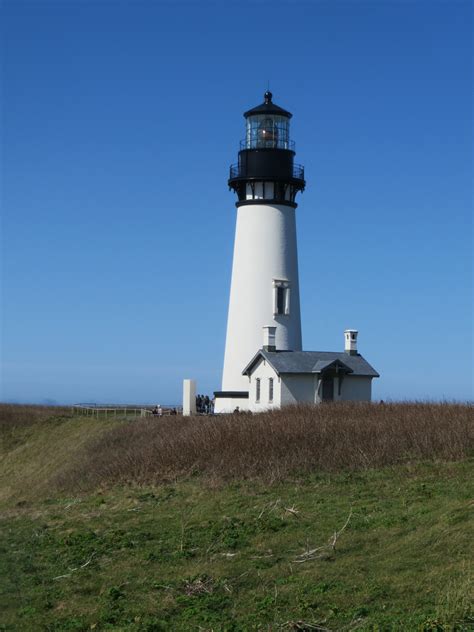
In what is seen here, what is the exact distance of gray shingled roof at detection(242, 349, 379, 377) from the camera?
37.5 m

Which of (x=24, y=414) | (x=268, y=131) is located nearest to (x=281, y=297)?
(x=268, y=131)

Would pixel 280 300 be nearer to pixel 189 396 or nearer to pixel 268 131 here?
pixel 189 396

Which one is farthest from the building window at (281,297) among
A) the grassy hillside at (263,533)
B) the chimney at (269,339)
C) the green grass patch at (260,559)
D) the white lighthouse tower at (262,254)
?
the green grass patch at (260,559)

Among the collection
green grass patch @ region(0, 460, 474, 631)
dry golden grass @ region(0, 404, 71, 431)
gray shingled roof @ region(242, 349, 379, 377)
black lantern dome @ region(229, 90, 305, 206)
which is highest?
black lantern dome @ region(229, 90, 305, 206)

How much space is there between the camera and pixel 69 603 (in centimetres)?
1238

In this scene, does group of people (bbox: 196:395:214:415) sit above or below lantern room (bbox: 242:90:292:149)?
below

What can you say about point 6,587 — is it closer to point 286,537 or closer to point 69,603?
point 69,603

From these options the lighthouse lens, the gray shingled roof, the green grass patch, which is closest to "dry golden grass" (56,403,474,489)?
the green grass patch

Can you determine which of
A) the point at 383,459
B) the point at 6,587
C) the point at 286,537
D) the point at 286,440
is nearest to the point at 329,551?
the point at 286,537

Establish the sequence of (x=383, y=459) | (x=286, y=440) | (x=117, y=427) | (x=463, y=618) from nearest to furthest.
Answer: (x=463, y=618), (x=383, y=459), (x=286, y=440), (x=117, y=427)

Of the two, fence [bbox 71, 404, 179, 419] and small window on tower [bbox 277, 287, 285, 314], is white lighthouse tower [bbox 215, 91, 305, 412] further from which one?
fence [bbox 71, 404, 179, 419]

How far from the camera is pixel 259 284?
4003 cm

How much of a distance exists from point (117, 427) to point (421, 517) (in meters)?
25.5

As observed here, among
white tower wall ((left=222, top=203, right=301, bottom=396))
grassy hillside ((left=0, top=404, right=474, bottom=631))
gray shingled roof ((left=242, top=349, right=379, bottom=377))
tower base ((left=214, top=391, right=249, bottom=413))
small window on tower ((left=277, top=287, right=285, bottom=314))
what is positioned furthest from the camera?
small window on tower ((left=277, top=287, right=285, bottom=314))
